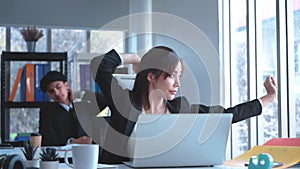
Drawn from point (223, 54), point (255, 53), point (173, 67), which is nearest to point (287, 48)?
point (255, 53)

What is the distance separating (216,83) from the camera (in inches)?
179

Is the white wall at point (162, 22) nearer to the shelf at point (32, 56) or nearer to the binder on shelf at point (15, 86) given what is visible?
the shelf at point (32, 56)

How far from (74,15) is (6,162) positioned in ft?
14.0

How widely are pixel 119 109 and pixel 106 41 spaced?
3.58 meters

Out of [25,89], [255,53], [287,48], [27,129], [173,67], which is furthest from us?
[27,129]

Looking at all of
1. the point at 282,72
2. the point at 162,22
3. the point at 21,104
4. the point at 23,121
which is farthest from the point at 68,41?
the point at 282,72

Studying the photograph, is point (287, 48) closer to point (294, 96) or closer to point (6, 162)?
point (294, 96)

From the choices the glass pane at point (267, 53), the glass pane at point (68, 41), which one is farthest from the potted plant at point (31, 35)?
the glass pane at point (267, 53)

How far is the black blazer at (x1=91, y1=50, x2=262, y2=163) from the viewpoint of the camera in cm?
204

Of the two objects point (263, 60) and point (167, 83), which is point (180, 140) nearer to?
point (167, 83)

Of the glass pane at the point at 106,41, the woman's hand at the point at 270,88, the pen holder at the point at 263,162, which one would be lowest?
the pen holder at the point at 263,162

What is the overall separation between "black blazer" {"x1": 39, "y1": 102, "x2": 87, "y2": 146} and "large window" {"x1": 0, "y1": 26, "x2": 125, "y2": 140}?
1479 mm

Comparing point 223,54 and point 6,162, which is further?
point 223,54

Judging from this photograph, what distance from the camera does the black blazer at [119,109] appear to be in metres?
2.04
